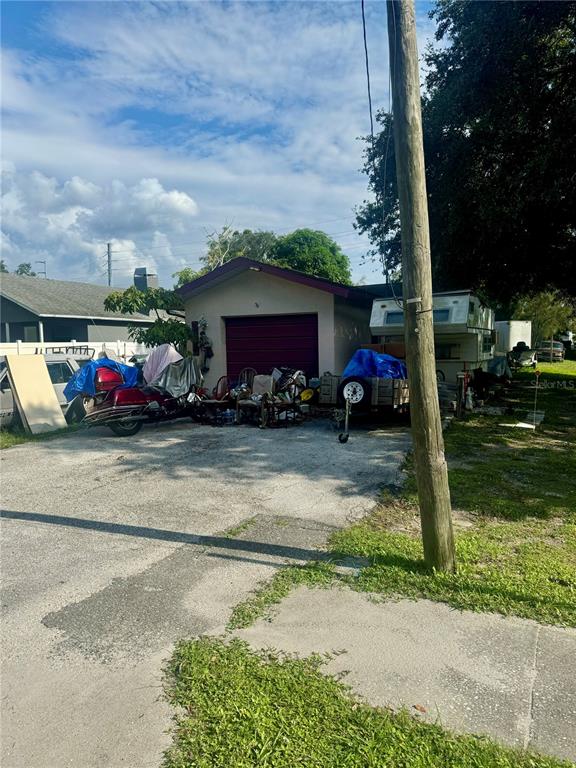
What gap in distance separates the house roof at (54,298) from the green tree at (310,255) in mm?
14291

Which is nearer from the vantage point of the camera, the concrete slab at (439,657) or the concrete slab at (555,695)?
the concrete slab at (555,695)

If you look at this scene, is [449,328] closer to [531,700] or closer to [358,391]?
[358,391]

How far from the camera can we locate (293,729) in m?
2.48

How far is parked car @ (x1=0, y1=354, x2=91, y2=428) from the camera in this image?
10.7 metres

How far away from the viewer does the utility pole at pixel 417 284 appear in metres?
3.91

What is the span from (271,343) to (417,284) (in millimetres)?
9561

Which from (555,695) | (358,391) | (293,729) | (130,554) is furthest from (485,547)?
(358,391)

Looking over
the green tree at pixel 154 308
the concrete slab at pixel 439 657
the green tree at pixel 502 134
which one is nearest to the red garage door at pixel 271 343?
the green tree at pixel 154 308

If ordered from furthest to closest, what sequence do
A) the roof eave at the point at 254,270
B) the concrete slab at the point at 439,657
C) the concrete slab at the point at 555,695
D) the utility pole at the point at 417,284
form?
the roof eave at the point at 254,270 → the utility pole at the point at 417,284 → the concrete slab at the point at 439,657 → the concrete slab at the point at 555,695

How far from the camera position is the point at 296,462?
308 inches

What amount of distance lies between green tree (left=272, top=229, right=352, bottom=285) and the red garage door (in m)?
22.8

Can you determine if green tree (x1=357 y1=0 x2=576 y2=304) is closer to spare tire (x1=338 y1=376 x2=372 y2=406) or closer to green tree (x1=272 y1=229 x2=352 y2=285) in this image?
spare tire (x1=338 y1=376 x2=372 y2=406)

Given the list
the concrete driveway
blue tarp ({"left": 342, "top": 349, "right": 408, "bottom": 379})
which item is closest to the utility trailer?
blue tarp ({"left": 342, "top": 349, "right": 408, "bottom": 379})

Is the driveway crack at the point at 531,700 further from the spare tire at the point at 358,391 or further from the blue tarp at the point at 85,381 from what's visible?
the blue tarp at the point at 85,381
